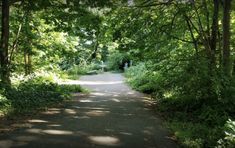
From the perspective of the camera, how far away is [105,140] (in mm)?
8344

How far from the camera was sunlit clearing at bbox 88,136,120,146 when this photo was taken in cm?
807

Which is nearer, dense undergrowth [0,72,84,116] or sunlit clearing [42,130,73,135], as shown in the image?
sunlit clearing [42,130,73,135]

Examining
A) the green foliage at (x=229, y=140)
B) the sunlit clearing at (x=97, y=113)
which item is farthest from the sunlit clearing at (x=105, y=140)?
the sunlit clearing at (x=97, y=113)

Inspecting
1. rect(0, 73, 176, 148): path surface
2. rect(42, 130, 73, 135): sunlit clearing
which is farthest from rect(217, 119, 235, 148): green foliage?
rect(42, 130, 73, 135): sunlit clearing

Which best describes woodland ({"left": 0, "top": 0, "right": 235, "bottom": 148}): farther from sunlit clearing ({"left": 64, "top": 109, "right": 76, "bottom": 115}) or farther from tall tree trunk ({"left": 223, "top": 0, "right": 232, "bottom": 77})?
sunlit clearing ({"left": 64, "top": 109, "right": 76, "bottom": 115})

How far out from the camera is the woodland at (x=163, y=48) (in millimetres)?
11336

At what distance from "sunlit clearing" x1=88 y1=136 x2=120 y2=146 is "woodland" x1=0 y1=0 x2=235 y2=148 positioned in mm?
1493

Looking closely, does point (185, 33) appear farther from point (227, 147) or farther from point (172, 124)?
point (227, 147)

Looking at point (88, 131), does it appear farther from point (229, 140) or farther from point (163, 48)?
point (163, 48)

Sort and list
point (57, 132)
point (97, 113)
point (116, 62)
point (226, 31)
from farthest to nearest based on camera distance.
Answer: point (116, 62)
point (226, 31)
point (97, 113)
point (57, 132)

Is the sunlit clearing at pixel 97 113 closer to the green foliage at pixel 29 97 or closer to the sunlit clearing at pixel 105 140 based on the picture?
the green foliage at pixel 29 97

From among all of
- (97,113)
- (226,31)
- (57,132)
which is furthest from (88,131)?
(226,31)

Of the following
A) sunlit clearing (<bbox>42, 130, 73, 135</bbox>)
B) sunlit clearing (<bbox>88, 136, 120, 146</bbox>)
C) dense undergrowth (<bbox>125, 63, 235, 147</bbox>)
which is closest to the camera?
sunlit clearing (<bbox>88, 136, 120, 146</bbox>)

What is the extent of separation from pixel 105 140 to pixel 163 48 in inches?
359
